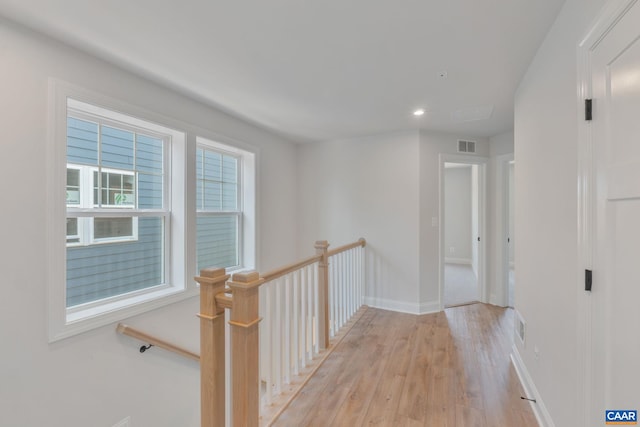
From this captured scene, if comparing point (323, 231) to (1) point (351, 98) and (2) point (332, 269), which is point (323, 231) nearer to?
(2) point (332, 269)

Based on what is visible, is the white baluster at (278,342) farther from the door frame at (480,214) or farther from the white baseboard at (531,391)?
the door frame at (480,214)

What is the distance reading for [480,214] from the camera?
12.5ft

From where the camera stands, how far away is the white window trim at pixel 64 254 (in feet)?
5.51

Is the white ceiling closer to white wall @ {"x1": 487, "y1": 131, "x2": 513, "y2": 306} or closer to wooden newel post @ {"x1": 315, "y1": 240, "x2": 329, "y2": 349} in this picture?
white wall @ {"x1": 487, "y1": 131, "x2": 513, "y2": 306}

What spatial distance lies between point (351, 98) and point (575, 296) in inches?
85.6

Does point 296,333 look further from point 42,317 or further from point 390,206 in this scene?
point 390,206

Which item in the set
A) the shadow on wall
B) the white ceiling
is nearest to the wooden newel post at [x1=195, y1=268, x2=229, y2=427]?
the white ceiling

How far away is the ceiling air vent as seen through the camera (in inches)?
147

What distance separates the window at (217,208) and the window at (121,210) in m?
0.01

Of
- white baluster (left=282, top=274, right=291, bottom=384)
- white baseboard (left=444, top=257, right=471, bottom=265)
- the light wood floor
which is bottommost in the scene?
the light wood floor

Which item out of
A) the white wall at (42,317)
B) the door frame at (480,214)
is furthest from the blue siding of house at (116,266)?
the door frame at (480,214)

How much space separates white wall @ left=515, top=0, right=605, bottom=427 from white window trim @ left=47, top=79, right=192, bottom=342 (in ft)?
9.03

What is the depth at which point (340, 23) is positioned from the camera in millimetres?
1542

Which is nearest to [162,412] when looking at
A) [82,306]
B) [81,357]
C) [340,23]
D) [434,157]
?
[81,357]
